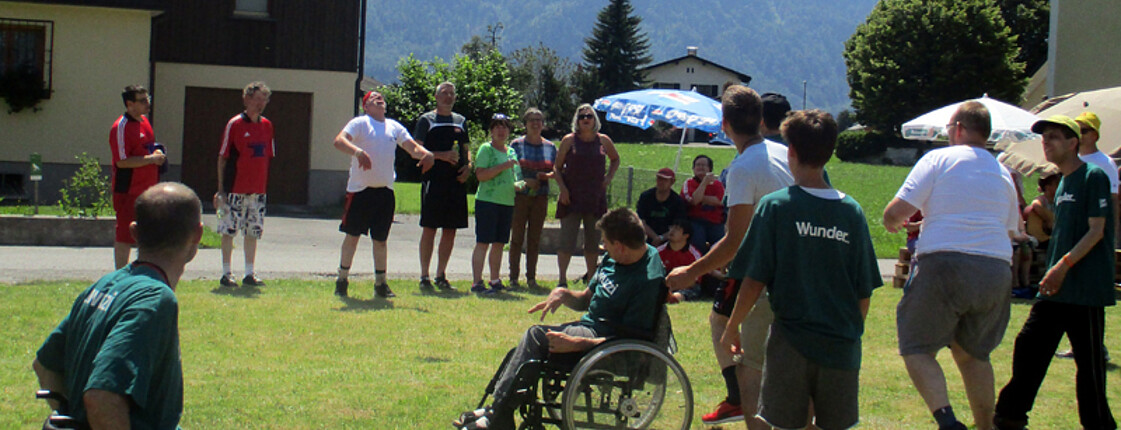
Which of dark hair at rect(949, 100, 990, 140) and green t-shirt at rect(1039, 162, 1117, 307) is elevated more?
dark hair at rect(949, 100, 990, 140)

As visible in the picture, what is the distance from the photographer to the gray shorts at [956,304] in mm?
4711

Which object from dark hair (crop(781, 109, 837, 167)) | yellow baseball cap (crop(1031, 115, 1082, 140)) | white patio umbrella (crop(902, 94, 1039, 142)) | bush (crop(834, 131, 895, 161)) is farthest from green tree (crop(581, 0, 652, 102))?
dark hair (crop(781, 109, 837, 167))

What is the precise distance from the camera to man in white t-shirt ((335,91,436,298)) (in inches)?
368

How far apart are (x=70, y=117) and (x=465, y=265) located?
10364 millimetres

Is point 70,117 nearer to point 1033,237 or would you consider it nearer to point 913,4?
point 1033,237

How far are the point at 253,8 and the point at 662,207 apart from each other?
43.3 ft

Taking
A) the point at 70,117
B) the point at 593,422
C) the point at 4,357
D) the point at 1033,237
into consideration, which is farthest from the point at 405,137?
the point at 70,117

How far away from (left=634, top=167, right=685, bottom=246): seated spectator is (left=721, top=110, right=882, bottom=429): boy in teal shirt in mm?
6751

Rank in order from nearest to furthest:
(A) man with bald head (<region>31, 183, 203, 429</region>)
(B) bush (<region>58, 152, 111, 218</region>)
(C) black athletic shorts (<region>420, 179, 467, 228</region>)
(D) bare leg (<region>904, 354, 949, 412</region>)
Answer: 1. (A) man with bald head (<region>31, 183, 203, 429</region>)
2. (D) bare leg (<region>904, 354, 949, 412</region>)
3. (C) black athletic shorts (<region>420, 179, 467, 228</region>)
4. (B) bush (<region>58, 152, 111, 218</region>)

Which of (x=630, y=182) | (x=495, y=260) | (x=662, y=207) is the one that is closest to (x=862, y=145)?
(x=630, y=182)

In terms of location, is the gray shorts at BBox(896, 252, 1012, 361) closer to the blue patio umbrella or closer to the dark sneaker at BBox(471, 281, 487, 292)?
the dark sneaker at BBox(471, 281, 487, 292)

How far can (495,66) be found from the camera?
35594mm

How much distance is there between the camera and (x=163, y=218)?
284cm

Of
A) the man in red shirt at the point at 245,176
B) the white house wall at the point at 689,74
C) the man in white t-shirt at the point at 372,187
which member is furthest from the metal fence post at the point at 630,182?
the white house wall at the point at 689,74
